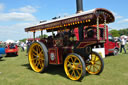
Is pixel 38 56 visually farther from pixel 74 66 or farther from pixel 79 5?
pixel 79 5

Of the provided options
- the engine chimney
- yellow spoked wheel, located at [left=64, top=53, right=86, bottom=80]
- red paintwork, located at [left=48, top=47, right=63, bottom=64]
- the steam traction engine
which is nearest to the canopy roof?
the steam traction engine

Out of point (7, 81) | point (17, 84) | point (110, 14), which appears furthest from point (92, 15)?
point (7, 81)

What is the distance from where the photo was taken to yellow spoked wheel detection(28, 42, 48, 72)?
557cm

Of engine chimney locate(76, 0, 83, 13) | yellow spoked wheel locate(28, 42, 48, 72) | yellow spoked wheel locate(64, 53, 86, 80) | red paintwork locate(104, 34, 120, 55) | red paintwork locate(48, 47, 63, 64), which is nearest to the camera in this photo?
yellow spoked wheel locate(64, 53, 86, 80)

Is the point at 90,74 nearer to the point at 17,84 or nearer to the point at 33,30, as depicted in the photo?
the point at 17,84

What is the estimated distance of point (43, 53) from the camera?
5613 mm

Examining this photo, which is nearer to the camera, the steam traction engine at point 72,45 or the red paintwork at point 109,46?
the steam traction engine at point 72,45

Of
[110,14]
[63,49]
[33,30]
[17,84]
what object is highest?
[110,14]

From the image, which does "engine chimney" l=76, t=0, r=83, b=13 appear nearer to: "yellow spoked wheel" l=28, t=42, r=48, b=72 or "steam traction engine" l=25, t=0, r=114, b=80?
"steam traction engine" l=25, t=0, r=114, b=80

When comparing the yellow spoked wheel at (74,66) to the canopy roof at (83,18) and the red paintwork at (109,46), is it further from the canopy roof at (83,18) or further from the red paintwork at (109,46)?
the red paintwork at (109,46)

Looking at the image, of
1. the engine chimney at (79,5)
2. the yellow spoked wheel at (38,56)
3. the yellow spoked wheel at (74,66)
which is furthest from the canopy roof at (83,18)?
the engine chimney at (79,5)

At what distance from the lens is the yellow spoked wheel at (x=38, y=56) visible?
5566 mm

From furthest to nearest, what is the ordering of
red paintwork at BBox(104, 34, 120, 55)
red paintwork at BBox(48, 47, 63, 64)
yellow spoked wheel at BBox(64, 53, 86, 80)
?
red paintwork at BBox(104, 34, 120, 55), red paintwork at BBox(48, 47, 63, 64), yellow spoked wheel at BBox(64, 53, 86, 80)

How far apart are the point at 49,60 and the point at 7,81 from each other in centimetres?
178
